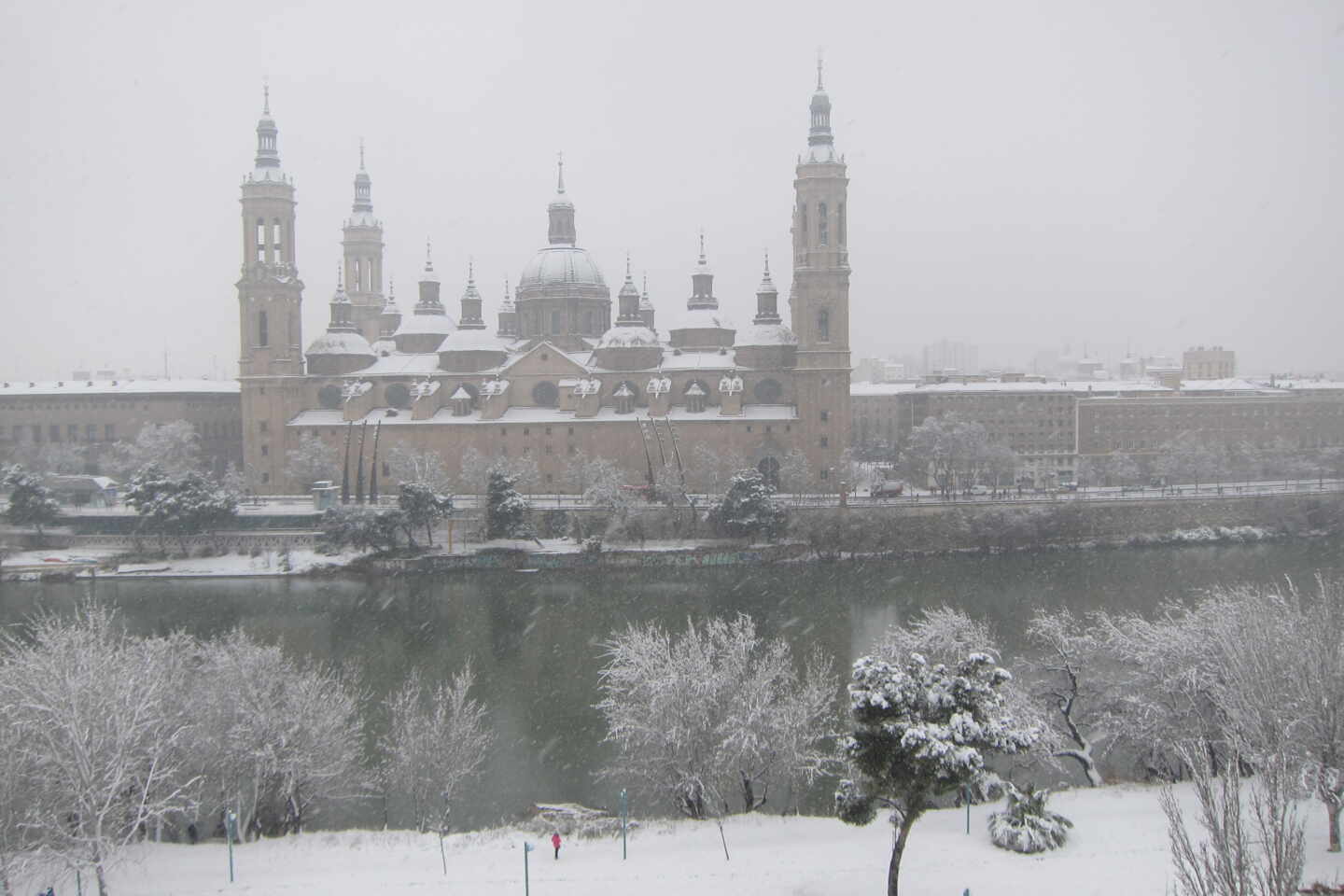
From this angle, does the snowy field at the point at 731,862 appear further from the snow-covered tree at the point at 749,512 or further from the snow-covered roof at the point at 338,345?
the snow-covered roof at the point at 338,345

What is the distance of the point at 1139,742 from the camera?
1160 cm

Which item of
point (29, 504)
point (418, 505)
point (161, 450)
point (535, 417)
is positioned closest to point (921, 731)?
point (418, 505)

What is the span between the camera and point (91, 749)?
9.36 metres

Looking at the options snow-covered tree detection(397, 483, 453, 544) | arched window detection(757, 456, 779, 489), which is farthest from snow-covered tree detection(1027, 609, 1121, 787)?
arched window detection(757, 456, 779, 489)

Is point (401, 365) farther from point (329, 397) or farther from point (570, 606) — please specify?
point (570, 606)

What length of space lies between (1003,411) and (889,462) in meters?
5.00

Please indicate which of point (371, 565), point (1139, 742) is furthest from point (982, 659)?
point (371, 565)

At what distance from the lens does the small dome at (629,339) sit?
36.0 meters

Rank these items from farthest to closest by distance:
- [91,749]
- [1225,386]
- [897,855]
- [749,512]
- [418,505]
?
1. [1225,386]
2. [749,512]
3. [418,505]
4. [91,749]
5. [897,855]

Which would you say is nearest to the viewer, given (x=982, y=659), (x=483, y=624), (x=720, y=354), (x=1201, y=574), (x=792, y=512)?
(x=982, y=659)

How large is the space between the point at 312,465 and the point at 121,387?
13032 millimetres

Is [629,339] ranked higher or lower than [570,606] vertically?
higher

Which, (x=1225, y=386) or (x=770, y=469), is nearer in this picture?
(x=770, y=469)

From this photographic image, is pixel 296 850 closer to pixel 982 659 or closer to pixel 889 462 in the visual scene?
pixel 982 659
